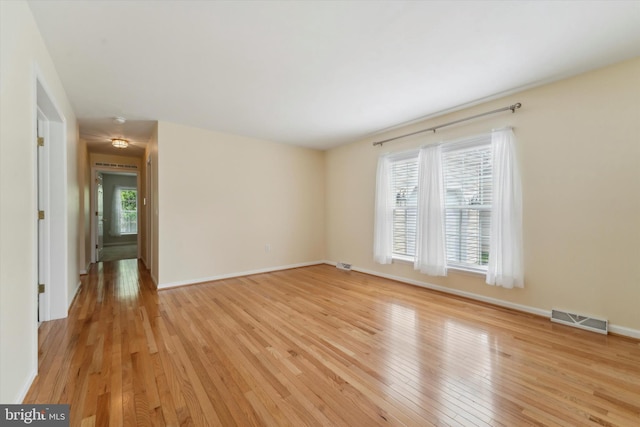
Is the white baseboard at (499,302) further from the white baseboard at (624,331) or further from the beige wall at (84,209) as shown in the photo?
the beige wall at (84,209)

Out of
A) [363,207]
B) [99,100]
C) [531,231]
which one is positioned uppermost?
[99,100]

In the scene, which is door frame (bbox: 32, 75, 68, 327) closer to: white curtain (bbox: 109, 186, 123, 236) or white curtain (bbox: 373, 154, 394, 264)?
white curtain (bbox: 373, 154, 394, 264)

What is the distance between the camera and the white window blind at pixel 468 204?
326 centimetres

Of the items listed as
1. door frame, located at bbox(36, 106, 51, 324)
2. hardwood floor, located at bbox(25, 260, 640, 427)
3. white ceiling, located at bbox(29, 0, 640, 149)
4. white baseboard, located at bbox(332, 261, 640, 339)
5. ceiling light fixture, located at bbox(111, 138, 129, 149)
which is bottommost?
hardwood floor, located at bbox(25, 260, 640, 427)

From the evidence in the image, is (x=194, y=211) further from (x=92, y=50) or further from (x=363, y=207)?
(x=363, y=207)

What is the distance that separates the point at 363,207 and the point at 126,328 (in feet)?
12.7

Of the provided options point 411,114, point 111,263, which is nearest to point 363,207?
point 411,114

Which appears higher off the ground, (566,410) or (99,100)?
(99,100)

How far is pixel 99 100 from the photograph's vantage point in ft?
10.2

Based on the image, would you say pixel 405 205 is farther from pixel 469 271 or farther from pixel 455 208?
pixel 469 271

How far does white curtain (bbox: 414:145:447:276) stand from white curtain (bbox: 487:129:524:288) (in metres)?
0.63

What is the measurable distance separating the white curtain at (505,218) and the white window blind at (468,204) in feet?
0.65

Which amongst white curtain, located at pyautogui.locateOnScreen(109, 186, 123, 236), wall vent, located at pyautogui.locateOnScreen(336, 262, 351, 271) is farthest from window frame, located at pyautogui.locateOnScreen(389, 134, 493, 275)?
white curtain, located at pyautogui.locateOnScreen(109, 186, 123, 236)

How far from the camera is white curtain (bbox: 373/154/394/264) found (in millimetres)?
4316
